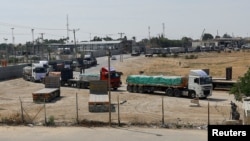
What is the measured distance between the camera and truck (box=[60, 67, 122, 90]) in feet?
169

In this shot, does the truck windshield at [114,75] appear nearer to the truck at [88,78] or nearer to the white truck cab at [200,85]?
Result: the truck at [88,78]

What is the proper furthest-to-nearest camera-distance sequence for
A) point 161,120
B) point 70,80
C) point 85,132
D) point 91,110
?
point 70,80, point 91,110, point 161,120, point 85,132

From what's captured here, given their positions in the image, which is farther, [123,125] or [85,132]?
[123,125]

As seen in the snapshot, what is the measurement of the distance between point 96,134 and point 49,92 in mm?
19364

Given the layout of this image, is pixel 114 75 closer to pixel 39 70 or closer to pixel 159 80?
pixel 159 80

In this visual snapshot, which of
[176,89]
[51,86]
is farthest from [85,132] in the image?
[51,86]

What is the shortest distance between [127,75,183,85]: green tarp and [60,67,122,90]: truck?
2409 millimetres

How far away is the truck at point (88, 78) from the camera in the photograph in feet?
169

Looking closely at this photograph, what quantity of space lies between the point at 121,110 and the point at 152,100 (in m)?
7.16

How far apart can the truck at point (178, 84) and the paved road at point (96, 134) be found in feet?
55.2

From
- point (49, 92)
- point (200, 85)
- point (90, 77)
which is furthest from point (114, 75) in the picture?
point (200, 85)

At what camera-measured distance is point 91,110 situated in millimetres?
34562

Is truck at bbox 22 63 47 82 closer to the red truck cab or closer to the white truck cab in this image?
the red truck cab

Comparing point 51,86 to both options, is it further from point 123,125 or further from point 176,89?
point 123,125
